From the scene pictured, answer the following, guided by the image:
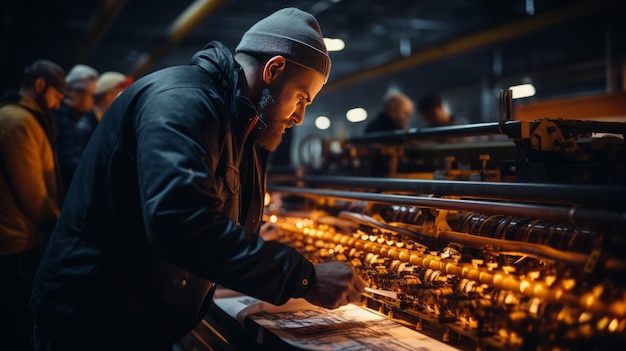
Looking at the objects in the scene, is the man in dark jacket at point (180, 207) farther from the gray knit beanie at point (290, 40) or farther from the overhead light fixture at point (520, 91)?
the overhead light fixture at point (520, 91)

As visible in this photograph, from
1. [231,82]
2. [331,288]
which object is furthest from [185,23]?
[331,288]

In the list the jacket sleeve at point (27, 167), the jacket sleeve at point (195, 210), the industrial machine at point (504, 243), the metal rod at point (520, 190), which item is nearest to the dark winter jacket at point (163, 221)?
the jacket sleeve at point (195, 210)

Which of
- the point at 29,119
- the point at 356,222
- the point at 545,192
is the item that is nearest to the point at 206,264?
the point at 545,192

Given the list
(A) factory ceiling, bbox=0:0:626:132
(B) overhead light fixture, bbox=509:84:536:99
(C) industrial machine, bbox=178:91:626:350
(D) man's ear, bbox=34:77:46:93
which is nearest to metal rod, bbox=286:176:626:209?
(C) industrial machine, bbox=178:91:626:350

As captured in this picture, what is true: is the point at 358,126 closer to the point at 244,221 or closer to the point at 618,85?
the point at 618,85

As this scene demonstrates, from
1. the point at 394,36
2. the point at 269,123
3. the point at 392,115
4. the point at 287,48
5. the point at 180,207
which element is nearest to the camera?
the point at 180,207

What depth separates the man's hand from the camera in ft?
5.19

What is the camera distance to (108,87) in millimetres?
4816

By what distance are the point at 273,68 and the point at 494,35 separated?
15.6 feet

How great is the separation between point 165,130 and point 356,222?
49.8 inches

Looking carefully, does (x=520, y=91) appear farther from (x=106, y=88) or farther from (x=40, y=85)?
(x=106, y=88)

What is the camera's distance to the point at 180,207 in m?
1.38

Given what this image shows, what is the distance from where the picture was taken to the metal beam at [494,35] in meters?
4.82

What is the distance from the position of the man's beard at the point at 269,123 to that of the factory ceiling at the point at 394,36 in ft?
11.9
